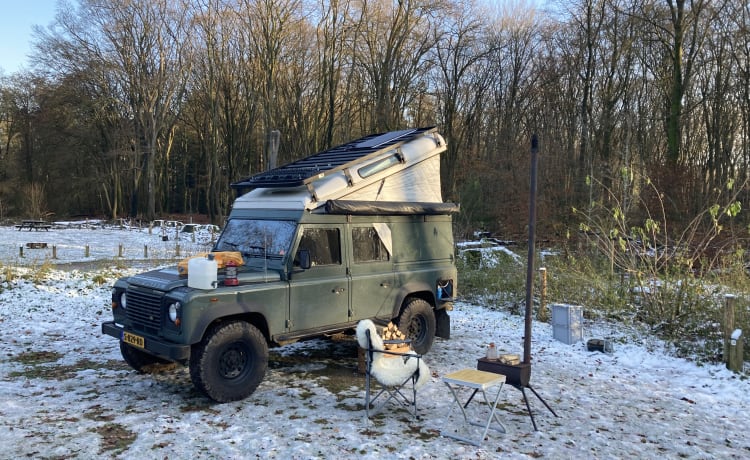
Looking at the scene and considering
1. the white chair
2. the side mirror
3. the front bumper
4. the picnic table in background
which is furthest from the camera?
the picnic table in background

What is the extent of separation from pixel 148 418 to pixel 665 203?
691 inches

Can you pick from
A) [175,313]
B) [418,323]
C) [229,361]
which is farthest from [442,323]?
[175,313]

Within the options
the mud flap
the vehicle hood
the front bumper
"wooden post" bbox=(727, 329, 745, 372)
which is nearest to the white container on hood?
the vehicle hood

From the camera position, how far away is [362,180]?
710cm

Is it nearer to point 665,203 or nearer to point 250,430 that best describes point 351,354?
point 250,430

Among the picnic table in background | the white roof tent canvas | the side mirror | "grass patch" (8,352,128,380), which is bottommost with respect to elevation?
"grass patch" (8,352,128,380)

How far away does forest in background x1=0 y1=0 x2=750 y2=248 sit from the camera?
871 inches

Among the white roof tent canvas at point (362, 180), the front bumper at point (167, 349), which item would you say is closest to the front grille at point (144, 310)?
the front bumper at point (167, 349)

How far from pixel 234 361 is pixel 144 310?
1.11 metres

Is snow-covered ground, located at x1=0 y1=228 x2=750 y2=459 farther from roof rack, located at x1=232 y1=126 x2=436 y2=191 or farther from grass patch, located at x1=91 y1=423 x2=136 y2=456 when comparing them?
roof rack, located at x1=232 y1=126 x2=436 y2=191

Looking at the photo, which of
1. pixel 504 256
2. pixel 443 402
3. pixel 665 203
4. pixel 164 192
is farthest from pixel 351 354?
pixel 164 192

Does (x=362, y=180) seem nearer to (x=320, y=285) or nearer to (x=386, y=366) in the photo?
(x=320, y=285)

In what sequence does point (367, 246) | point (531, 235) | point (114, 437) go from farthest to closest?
point (367, 246) → point (531, 235) → point (114, 437)

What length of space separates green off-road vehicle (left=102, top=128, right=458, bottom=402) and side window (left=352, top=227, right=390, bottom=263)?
1 cm
